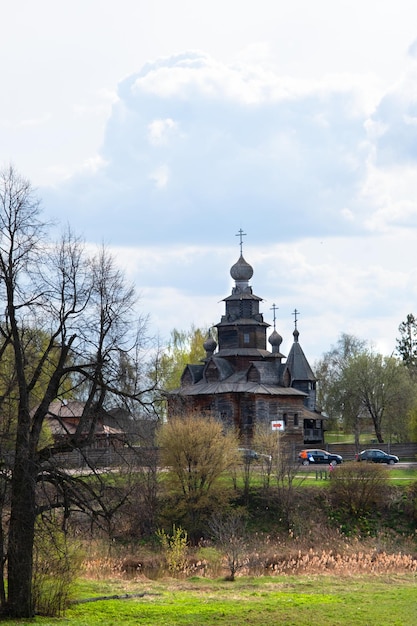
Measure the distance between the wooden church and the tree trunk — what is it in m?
45.6

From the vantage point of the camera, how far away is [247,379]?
235 ft

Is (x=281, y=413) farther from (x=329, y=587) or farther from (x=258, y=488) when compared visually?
(x=329, y=587)

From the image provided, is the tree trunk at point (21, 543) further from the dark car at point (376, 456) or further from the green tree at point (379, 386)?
the green tree at point (379, 386)

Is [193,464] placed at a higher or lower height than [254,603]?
higher

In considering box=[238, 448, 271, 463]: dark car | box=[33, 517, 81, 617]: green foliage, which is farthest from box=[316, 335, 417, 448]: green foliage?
box=[33, 517, 81, 617]: green foliage

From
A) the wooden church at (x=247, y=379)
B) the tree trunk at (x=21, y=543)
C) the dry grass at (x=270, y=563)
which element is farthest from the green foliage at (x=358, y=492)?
the tree trunk at (x=21, y=543)

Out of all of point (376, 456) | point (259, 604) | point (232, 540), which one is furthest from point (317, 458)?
point (259, 604)

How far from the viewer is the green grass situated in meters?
22.1

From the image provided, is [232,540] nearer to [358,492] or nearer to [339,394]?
[358,492]

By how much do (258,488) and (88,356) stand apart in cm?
2973

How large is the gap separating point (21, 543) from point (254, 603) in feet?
21.6

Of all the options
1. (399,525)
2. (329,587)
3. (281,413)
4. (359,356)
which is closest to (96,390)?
(329,587)

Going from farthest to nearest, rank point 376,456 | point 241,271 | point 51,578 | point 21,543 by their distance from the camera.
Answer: point 241,271 → point 376,456 → point 51,578 → point 21,543

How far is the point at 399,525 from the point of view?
47.2 m
